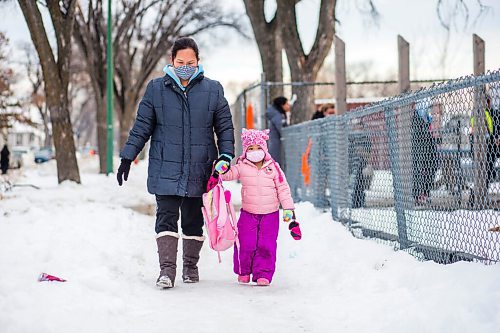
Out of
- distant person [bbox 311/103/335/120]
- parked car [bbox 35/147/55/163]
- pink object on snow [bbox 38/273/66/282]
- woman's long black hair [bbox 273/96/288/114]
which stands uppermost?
parked car [bbox 35/147/55/163]

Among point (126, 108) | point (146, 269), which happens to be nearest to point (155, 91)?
point (146, 269)

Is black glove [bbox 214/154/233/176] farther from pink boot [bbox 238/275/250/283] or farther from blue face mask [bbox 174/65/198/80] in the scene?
pink boot [bbox 238/275/250/283]

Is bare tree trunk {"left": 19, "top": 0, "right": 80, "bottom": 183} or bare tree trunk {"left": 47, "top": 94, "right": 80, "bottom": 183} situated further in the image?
bare tree trunk {"left": 47, "top": 94, "right": 80, "bottom": 183}

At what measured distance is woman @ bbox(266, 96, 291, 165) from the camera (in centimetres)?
1209

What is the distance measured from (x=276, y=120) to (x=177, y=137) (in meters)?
6.58

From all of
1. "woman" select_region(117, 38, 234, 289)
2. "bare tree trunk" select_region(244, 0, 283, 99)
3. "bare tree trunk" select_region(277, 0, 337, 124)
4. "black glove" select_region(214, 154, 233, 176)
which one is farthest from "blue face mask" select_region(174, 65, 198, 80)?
"bare tree trunk" select_region(244, 0, 283, 99)

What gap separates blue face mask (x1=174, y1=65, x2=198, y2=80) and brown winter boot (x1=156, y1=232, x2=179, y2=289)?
1200mm

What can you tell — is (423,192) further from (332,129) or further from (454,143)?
(332,129)

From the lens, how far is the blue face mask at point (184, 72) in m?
5.59

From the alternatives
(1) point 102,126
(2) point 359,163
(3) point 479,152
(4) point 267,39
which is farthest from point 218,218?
(1) point 102,126

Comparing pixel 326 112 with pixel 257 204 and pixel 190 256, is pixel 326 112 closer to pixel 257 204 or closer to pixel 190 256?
pixel 257 204

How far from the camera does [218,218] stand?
18.9 ft

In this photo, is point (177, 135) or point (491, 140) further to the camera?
point (177, 135)

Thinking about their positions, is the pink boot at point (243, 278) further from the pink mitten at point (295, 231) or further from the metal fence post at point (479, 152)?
the metal fence post at point (479, 152)
